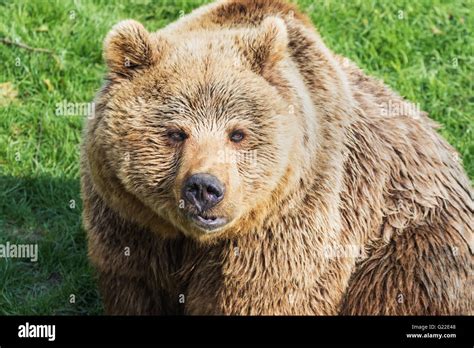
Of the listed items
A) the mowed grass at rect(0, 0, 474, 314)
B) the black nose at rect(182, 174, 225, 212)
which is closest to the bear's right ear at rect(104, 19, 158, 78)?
the black nose at rect(182, 174, 225, 212)

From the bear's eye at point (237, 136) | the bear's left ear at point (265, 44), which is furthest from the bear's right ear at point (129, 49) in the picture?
the bear's eye at point (237, 136)

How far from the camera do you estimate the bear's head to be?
6.24 meters

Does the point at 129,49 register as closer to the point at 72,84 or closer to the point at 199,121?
the point at 199,121

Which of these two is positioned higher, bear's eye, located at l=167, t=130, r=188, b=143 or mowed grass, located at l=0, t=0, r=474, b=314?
bear's eye, located at l=167, t=130, r=188, b=143

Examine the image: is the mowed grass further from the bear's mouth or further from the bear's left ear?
the bear's left ear

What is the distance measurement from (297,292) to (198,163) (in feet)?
4.25

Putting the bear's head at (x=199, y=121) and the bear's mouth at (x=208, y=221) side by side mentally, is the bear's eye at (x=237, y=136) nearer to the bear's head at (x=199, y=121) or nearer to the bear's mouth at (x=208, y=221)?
the bear's head at (x=199, y=121)

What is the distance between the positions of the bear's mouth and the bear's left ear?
104 cm

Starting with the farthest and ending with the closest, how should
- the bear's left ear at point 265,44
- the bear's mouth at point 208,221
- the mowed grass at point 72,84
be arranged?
the mowed grass at point 72,84 → the bear's left ear at point 265,44 → the bear's mouth at point 208,221

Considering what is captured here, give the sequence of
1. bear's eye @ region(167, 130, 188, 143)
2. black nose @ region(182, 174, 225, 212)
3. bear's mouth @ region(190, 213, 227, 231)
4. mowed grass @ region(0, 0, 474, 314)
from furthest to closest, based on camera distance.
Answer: mowed grass @ region(0, 0, 474, 314)
bear's eye @ region(167, 130, 188, 143)
bear's mouth @ region(190, 213, 227, 231)
black nose @ region(182, 174, 225, 212)

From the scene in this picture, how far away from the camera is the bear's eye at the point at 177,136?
6293mm

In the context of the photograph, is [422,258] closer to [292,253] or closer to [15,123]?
[292,253]

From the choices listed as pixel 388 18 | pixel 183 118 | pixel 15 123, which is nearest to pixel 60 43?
pixel 15 123
